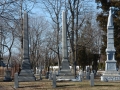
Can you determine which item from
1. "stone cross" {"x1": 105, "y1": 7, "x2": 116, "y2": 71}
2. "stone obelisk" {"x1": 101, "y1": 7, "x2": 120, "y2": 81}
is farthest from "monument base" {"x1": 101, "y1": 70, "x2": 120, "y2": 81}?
"stone cross" {"x1": 105, "y1": 7, "x2": 116, "y2": 71}

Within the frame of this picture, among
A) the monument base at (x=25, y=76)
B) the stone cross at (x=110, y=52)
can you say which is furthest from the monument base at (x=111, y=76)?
the monument base at (x=25, y=76)

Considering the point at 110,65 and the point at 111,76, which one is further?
the point at 110,65

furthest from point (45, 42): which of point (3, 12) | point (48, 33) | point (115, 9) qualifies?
point (3, 12)

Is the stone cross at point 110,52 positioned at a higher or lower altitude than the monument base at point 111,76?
higher

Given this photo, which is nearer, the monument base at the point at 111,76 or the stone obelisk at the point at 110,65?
the monument base at the point at 111,76

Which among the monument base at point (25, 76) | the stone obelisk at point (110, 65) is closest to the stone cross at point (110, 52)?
the stone obelisk at point (110, 65)

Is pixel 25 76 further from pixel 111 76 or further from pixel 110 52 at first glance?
pixel 110 52

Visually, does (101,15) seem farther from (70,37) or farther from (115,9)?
(70,37)

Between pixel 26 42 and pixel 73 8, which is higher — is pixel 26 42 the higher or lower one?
the lower one

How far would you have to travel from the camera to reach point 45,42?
62562 mm

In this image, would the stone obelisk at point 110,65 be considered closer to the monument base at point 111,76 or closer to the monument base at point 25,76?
the monument base at point 111,76

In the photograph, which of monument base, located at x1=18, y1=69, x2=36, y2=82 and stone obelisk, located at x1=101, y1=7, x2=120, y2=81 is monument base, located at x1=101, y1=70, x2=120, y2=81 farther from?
monument base, located at x1=18, y1=69, x2=36, y2=82

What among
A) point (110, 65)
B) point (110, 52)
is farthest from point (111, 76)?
point (110, 52)

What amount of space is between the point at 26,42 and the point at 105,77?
8.14 m
